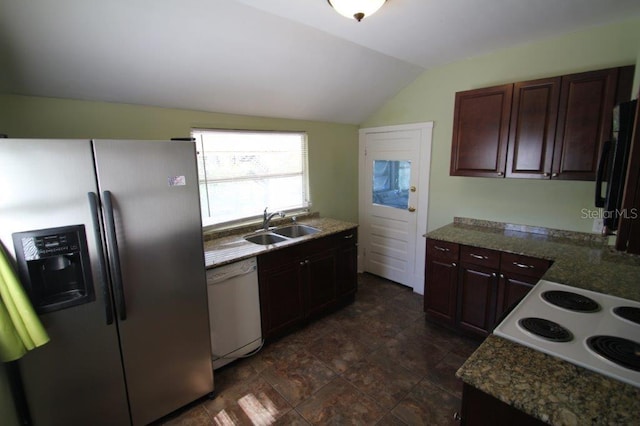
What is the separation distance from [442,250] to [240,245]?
1.83 m

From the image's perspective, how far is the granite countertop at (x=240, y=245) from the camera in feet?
7.47

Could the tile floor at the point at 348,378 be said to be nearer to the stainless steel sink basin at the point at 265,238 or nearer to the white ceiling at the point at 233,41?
the stainless steel sink basin at the point at 265,238

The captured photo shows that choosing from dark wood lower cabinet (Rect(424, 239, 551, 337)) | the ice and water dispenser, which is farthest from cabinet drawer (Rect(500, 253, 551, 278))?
the ice and water dispenser

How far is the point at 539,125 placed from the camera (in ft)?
7.56

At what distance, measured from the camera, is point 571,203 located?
252 centimetres

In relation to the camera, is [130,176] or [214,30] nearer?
[130,176]

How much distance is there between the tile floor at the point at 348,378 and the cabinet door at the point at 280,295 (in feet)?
0.62

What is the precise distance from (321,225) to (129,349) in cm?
205

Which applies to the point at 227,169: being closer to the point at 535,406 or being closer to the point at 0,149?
the point at 0,149

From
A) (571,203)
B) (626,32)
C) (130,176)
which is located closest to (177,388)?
(130,176)

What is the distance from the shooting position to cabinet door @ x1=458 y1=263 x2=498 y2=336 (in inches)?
98.3

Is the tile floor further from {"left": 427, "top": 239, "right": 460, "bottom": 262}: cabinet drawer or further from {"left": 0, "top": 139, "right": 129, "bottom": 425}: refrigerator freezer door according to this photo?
{"left": 427, "top": 239, "right": 460, "bottom": 262}: cabinet drawer

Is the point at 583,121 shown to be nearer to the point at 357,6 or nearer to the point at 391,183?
the point at 357,6

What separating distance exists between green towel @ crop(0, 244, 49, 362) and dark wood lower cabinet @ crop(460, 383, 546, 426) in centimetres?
185
